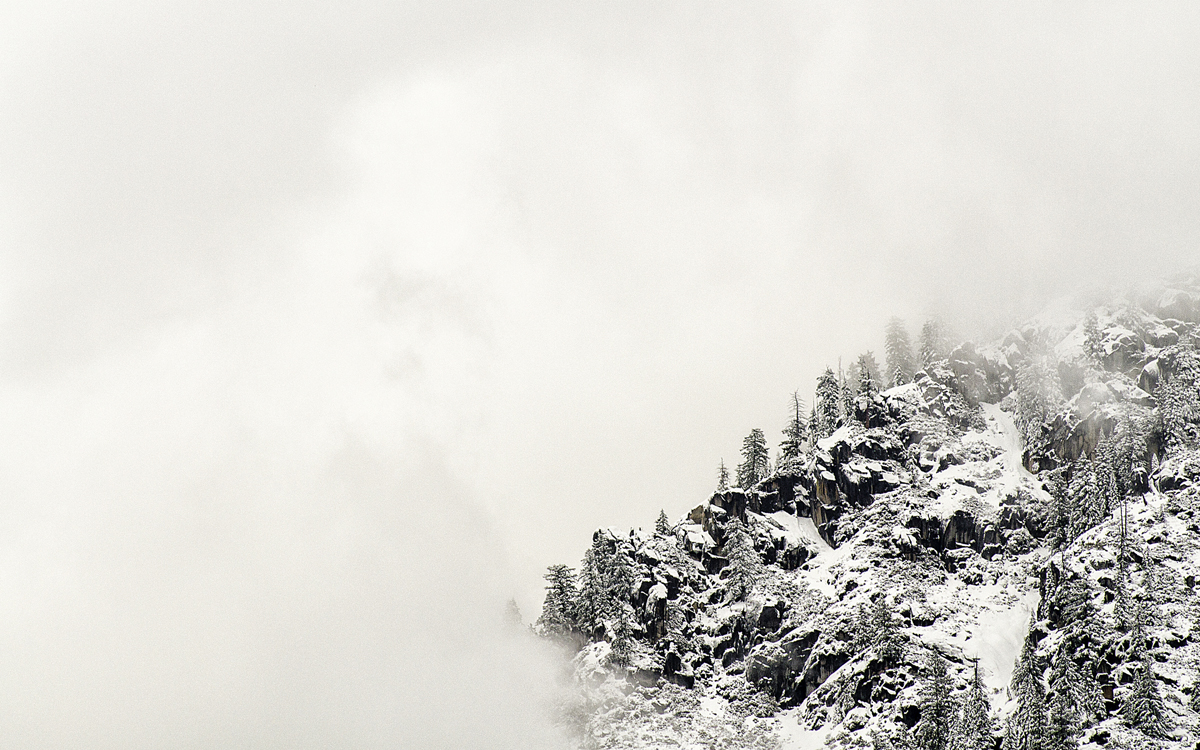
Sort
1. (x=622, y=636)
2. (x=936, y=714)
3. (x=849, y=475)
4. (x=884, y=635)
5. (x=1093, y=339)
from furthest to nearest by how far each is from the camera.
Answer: (x=1093, y=339) → (x=849, y=475) → (x=622, y=636) → (x=884, y=635) → (x=936, y=714)

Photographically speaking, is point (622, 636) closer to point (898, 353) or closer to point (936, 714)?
point (936, 714)

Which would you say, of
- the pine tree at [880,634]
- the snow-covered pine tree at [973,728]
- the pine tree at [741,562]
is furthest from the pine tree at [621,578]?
the snow-covered pine tree at [973,728]

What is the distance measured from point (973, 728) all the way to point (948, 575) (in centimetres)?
3141

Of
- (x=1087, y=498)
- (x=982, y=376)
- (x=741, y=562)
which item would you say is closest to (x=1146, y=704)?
(x=1087, y=498)

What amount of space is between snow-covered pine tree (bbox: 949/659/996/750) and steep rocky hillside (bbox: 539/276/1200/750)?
0.92ft

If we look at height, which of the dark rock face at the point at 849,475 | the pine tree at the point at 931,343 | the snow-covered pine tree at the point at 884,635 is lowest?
the snow-covered pine tree at the point at 884,635

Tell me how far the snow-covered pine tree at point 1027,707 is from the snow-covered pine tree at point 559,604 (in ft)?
175

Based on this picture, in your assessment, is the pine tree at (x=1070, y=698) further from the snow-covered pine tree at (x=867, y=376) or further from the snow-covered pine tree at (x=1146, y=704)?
the snow-covered pine tree at (x=867, y=376)

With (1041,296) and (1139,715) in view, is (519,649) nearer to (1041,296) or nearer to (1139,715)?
(1139,715)

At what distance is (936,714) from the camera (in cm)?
10875

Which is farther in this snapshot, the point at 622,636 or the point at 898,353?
the point at 898,353

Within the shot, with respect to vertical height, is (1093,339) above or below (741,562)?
above

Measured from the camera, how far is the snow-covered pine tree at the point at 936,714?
4205 inches

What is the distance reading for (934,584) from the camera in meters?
134
